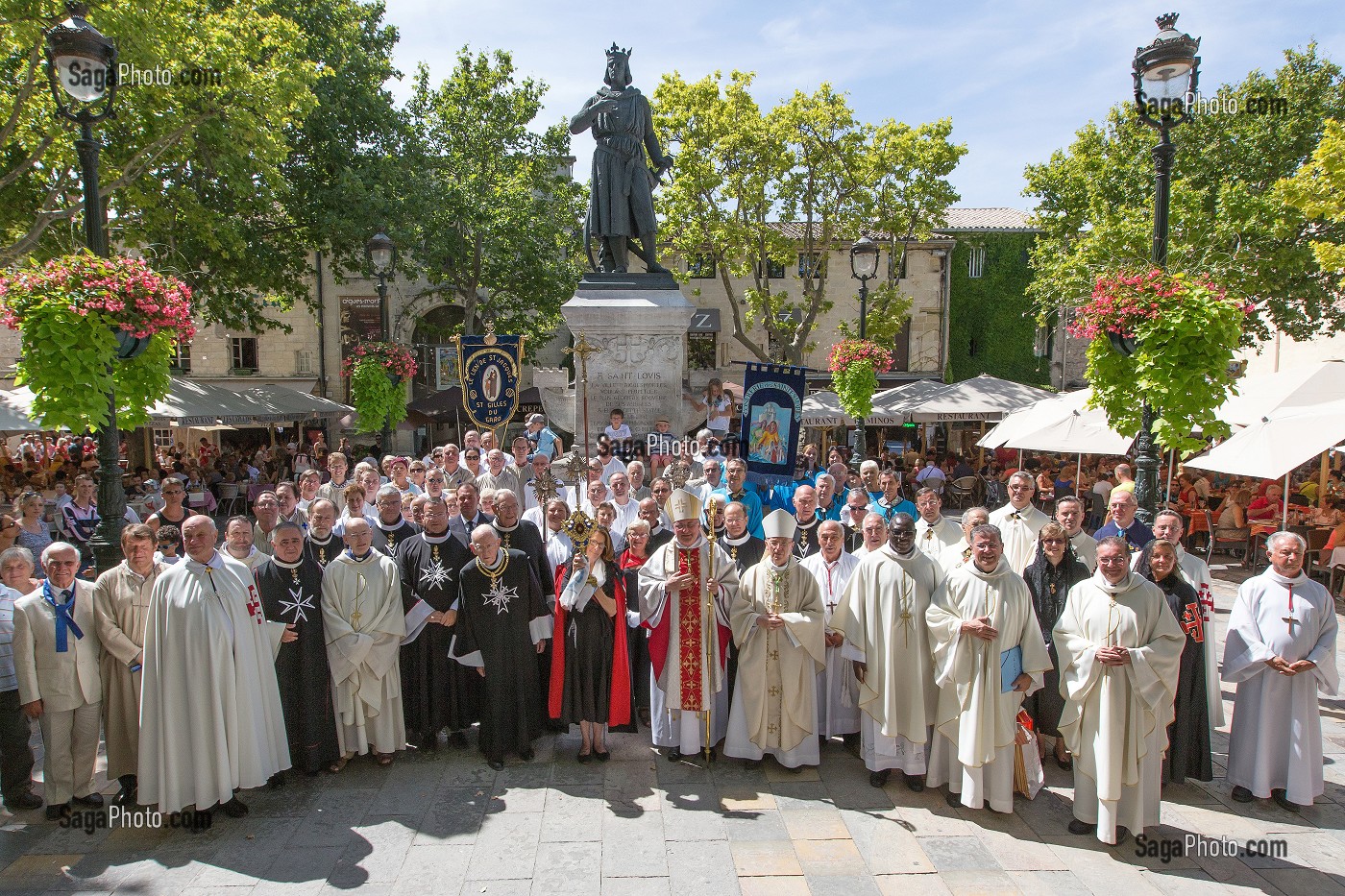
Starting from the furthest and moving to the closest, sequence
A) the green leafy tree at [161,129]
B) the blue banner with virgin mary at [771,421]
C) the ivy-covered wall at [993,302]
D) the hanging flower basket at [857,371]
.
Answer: the ivy-covered wall at [993,302] < the hanging flower basket at [857,371] < the green leafy tree at [161,129] < the blue banner with virgin mary at [771,421]

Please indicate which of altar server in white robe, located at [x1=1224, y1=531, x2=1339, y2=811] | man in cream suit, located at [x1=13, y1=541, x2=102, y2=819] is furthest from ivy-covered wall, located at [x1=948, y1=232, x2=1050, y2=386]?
man in cream suit, located at [x1=13, y1=541, x2=102, y2=819]

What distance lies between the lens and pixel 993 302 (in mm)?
32500

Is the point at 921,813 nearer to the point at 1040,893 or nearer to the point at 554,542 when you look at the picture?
the point at 1040,893

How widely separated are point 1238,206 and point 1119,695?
19.3 metres

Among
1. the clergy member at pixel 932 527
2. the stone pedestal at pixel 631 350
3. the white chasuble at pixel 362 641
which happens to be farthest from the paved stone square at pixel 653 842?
the stone pedestal at pixel 631 350

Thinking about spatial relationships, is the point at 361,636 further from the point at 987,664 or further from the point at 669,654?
the point at 987,664

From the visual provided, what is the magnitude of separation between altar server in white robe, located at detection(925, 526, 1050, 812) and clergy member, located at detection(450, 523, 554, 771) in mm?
2769

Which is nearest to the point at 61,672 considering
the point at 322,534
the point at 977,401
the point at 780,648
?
the point at 322,534

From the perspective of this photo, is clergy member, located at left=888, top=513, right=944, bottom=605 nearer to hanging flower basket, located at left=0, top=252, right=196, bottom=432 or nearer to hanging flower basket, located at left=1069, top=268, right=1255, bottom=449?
hanging flower basket, located at left=1069, top=268, right=1255, bottom=449

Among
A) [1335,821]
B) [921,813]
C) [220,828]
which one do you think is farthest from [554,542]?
[1335,821]

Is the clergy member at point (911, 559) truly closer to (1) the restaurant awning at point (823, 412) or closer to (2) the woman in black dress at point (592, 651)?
(2) the woman in black dress at point (592, 651)

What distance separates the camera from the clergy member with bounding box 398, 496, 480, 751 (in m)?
5.95

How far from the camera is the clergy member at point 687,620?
5699 mm

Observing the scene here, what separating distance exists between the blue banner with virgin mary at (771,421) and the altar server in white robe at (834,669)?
4.47 m
